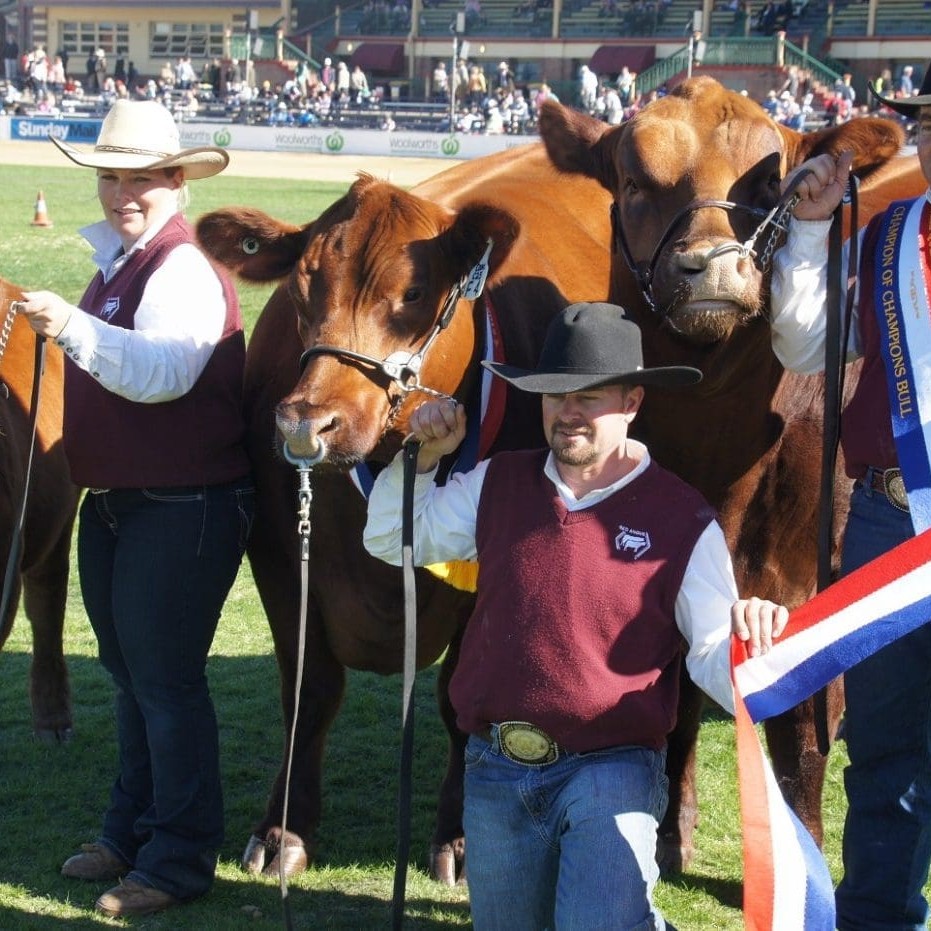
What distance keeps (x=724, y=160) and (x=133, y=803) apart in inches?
105

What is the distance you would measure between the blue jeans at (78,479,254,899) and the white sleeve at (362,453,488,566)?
0.81m

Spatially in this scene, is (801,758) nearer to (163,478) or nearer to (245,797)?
(245,797)

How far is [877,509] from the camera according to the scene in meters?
3.35

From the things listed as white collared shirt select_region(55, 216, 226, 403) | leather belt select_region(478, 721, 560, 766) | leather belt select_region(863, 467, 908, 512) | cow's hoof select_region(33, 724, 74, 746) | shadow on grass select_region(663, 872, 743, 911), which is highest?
white collared shirt select_region(55, 216, 226, 403)

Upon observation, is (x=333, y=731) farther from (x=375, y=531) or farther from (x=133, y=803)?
(x=375, y=531)

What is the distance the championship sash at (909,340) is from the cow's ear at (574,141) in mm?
1197

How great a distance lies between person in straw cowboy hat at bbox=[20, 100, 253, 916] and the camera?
4.02 m

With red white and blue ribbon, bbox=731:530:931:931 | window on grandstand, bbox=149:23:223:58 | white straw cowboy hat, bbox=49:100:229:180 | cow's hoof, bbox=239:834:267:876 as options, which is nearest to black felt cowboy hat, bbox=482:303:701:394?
red white and blue ribbon, bbox=731:530:931:931

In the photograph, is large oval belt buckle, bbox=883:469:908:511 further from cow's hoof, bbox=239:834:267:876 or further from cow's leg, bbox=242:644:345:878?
cow's hoof, bbox=239:834:267:876

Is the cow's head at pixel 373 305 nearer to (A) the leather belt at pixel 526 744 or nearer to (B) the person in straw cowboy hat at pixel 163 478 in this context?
(B) the person in straw cowboy hat at pixel 163 478

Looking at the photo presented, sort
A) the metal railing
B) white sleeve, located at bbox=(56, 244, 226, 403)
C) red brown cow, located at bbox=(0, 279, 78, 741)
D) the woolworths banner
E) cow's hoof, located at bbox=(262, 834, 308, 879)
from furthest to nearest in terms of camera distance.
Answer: the metal railing, the woolworths banner, red brown cow, located at bbox=(0, 279, 78, 741), cow's hoof, located at bbox=(262, 834, 308, 879), white sleeve, located at bbox=(56, 244, 226, 403)

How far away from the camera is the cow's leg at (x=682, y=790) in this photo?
15.2 feet

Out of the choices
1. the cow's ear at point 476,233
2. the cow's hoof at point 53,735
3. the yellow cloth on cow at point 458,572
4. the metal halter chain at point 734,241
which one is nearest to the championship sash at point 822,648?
the metal halter chain at point 734,241

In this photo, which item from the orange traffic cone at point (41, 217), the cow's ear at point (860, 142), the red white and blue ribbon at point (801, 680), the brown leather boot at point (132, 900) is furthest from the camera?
the orange traffic cone at point (41, 217)
